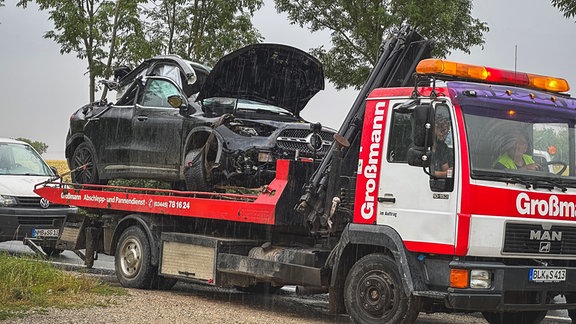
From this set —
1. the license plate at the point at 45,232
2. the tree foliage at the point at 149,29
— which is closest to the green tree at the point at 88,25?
the tree foliage at the point at 149,29

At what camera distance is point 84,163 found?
14344 mm

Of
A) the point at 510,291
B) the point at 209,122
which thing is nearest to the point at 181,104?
the point at 209,122

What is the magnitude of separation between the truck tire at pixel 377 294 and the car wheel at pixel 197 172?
300cm

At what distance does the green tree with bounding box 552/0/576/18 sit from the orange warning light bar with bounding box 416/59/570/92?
5.60m

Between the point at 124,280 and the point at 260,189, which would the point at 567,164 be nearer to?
the point at 260,189

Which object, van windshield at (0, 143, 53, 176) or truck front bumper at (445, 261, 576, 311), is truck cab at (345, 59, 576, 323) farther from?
van windshield at (0, 143, 53, 176)

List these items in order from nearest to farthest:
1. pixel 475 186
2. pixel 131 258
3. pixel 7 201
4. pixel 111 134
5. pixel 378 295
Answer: pixel 475 186
pixel 378 295
pixel 131 258
pixel 111 134
pixel 7 201

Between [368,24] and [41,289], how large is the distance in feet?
32.2

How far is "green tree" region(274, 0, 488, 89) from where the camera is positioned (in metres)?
17.6

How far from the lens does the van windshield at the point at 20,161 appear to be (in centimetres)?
1658

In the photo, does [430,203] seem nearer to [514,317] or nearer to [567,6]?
[514,317]

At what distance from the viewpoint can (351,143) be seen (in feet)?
33.1

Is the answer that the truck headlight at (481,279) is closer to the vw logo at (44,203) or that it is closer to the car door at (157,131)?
the car door at (157,131)

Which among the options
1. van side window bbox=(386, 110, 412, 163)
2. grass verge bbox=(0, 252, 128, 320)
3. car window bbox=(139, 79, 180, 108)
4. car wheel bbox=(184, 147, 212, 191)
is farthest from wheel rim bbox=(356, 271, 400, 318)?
car window bbox=(139, 79, 180, 108)
